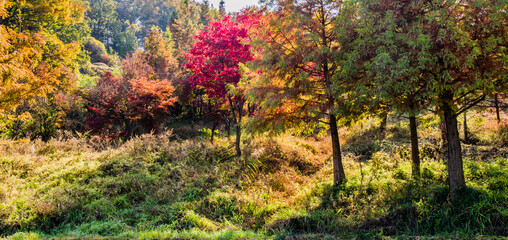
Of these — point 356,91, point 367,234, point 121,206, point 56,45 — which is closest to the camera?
point 367,234

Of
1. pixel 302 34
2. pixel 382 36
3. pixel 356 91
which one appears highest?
pixel 302 34

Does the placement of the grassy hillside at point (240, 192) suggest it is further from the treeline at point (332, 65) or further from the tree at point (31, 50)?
the tree at point (31, 50)

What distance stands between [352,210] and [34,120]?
536 inches

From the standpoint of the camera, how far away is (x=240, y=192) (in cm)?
706

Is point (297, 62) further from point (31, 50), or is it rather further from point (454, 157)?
point (31, 50)

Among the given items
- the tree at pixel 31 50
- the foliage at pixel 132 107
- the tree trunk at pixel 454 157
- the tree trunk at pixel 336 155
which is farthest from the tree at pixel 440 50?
the foliage at pixel 132 107

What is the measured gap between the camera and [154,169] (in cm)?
839

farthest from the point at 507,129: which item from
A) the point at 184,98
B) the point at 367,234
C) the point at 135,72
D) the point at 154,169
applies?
the point at 135,72

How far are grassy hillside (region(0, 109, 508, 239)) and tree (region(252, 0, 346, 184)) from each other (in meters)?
1.63

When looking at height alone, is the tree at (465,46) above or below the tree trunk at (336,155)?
above

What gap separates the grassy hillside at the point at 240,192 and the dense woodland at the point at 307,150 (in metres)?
0.04

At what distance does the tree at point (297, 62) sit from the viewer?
654cm

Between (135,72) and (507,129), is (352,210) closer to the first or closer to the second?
(507,129)

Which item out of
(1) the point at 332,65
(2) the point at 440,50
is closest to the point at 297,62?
(1) the point at 332,65
